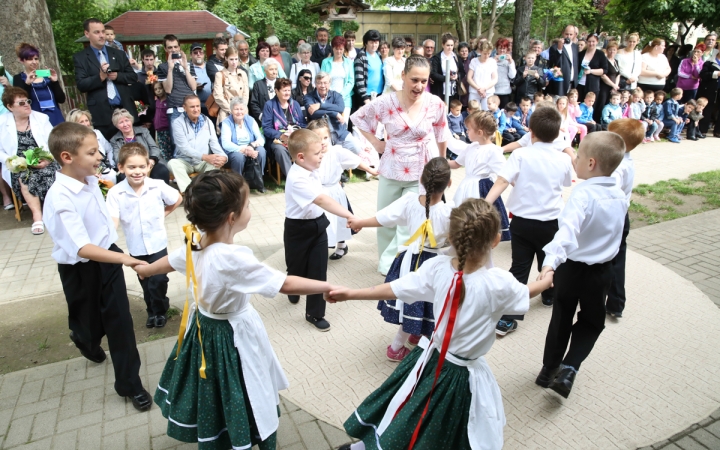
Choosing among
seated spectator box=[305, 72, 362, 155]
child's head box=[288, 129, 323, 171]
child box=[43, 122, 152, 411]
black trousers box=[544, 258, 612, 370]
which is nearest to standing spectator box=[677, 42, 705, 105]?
seated spectator box=[305, 72, 362, 155]

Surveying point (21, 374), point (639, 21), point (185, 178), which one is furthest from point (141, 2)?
point (21, 374)

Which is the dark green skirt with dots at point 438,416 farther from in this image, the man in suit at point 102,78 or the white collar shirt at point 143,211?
the man in suit at point 102,78

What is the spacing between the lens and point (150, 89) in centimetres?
812

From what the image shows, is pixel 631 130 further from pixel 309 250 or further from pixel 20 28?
pixel 20 28

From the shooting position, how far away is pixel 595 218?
2.94 m

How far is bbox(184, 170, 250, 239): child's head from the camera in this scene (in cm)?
224

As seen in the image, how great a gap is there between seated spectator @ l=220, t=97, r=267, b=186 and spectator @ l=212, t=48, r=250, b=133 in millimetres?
186

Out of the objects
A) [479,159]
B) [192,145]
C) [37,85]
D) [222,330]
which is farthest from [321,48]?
[222,330]

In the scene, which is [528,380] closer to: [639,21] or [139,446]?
[139,446]

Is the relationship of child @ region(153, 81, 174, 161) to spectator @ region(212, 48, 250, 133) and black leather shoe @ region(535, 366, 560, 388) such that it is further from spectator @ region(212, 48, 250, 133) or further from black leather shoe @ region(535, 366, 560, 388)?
black leather shoe @ region(535, 366, 560, 388)

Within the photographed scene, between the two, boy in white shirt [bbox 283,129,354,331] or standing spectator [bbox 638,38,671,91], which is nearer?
boy in white shirt [bbox 283,129,354,331]

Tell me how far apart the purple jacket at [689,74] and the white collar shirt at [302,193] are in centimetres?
1217

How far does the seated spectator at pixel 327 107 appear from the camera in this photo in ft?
27.9

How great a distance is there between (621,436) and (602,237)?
117 centimetres
